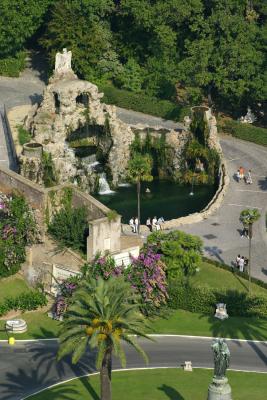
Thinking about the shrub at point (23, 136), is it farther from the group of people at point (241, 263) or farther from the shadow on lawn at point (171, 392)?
the shadow on lawn at point (171, 392)

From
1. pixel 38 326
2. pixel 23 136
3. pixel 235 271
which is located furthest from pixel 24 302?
pixel 23 136

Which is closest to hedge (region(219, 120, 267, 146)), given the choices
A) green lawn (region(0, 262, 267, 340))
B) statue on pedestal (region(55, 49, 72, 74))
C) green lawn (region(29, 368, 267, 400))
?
statue on pedestal (region(55, 49, 72, 74))

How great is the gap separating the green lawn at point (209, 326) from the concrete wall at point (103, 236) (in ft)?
24.9

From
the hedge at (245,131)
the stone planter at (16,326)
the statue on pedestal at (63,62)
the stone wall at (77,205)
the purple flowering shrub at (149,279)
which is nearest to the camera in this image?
the stone planter at (16,326)

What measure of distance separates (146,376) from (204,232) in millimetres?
27853

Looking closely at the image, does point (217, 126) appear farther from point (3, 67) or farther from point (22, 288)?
point (22, 288)

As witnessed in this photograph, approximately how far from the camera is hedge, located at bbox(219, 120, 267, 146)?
5595 inches

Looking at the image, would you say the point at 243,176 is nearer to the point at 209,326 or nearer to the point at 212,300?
the point at 212,300

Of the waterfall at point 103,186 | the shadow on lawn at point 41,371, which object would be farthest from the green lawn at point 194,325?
the waterfall at point 103,186

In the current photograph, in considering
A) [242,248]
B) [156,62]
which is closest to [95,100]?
[156,62]

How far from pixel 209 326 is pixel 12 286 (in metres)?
18.7

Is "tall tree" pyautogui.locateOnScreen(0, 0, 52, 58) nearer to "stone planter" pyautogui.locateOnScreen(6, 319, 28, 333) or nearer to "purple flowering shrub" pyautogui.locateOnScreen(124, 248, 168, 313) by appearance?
"purple flowering shrub" pyautogui.locateOnScreen(124, 248, 168, 313)

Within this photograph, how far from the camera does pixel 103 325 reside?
81375mm

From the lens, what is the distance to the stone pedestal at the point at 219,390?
3150 inches
